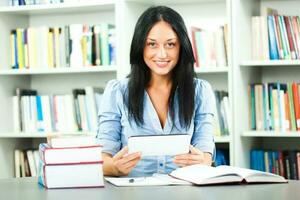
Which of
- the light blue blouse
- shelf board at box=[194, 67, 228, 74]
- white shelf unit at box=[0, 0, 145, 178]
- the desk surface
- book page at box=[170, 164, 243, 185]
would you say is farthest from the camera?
white shelf unit at box=[0, 0, 145, 178]

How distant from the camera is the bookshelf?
3.76 metres

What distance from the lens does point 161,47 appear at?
2527 millimetres

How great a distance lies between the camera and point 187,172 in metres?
2.11

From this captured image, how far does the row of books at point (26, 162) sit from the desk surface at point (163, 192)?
218cm

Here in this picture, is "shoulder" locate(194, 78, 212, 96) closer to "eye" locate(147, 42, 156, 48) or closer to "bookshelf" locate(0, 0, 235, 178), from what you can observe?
"eye" locate(147, 42, 156, 48)

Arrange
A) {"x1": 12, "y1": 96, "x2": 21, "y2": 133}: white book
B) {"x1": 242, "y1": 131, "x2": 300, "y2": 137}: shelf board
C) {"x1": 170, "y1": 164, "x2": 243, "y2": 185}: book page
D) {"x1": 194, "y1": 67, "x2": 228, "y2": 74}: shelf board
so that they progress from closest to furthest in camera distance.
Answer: {"x1": 170, "y1": 164, "x2": 243, "y2": 185}: book page < {"x1": 242, "y1": 131, "x2": 300, "y2": 137}: shelf board < {"x1": 194, "y1": 67, "x2": 228, "y2": 74}: shelf board < {"x1": 12, "y1": 96, "x2": 21, "y2": 133}: white book

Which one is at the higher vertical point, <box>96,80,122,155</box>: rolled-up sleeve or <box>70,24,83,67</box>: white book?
<box>70,24,83,67</box>: white book

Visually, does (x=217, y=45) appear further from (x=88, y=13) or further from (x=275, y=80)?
(x=88, y=13)

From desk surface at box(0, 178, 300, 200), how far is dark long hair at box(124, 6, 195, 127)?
0.60 meters

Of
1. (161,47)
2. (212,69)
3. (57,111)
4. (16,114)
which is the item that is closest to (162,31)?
(161,47)

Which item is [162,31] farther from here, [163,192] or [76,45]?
[76,45]

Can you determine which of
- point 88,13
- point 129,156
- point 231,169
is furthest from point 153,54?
point 88,13

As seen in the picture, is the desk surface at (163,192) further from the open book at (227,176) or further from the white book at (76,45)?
the white book at (76,45)

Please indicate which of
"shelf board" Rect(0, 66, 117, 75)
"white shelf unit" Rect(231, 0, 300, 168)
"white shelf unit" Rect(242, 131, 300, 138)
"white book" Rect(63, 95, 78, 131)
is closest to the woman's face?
"white shelf unit" Rect(231, 0, 300, 168)
